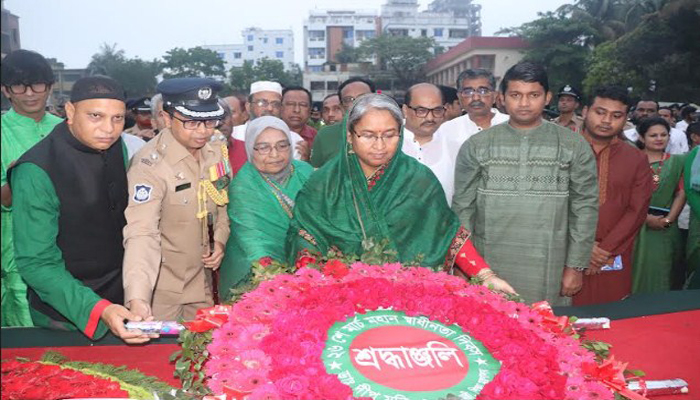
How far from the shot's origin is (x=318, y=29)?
261 ft

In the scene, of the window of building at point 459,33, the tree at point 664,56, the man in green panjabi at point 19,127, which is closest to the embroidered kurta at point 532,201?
the man in green panjabi at point 19,127

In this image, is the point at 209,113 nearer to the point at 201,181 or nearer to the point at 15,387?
the point at 201,181

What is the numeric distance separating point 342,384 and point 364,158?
122cm

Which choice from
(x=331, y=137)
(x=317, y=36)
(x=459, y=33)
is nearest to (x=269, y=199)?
(x=331, y=137)

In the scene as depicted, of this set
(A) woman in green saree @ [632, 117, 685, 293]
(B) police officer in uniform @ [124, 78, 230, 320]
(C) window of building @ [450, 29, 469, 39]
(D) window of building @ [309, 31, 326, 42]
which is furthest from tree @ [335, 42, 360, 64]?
(B) police officer in uniform @ [124, 78, 230, 320]

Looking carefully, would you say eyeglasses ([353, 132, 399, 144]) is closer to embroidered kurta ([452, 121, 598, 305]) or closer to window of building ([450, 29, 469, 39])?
embroidered kurta ([452, 121, 598, 305])

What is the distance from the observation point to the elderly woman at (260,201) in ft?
9.31

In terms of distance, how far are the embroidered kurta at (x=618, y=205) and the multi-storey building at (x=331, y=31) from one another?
76399 mm

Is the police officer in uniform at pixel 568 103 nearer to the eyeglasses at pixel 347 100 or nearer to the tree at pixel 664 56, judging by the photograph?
the eyeglasses at pixel 347 100

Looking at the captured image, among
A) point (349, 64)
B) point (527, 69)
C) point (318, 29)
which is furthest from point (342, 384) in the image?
point (318, 29)

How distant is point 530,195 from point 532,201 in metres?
0.04

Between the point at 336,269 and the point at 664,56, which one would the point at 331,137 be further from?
the point at 664,56

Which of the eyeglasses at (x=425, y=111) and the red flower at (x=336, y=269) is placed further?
the eyeglasses at (x=425, y=111)

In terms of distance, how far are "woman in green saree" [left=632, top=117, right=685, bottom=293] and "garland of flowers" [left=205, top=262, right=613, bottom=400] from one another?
10.4ft
